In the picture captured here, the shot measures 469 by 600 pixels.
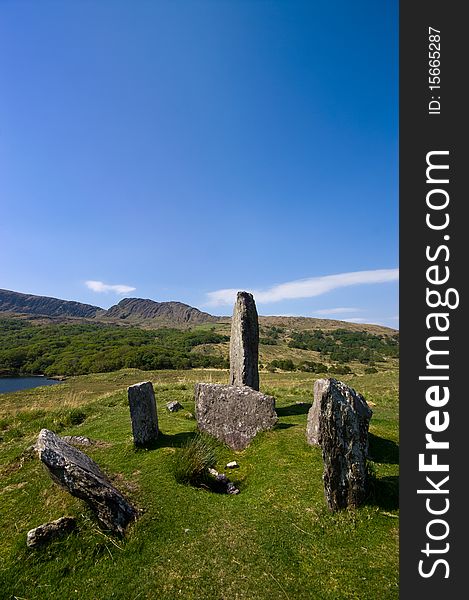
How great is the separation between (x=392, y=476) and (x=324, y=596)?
4385mm

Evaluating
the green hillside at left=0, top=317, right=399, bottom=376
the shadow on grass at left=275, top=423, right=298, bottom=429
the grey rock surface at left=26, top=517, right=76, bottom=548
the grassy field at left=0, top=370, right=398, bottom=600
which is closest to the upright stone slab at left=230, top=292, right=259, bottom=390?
the shadow on grass at left=275, top=423, right=298, bottom=429

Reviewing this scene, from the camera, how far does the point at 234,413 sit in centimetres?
1245

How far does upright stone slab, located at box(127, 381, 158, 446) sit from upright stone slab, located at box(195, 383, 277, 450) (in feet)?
6.04

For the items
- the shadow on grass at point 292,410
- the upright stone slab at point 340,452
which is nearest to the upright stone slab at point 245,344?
the shadow on grass at point 292,410

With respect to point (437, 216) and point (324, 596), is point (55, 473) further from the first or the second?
point (437, 216)

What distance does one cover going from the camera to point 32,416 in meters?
19.3

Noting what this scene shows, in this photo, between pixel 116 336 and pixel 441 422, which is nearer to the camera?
pixel 441 422

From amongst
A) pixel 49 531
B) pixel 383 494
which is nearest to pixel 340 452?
pixel 383 494

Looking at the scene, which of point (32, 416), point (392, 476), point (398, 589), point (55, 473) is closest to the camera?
point (398, 589)

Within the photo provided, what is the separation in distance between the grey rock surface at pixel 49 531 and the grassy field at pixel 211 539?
0.15m

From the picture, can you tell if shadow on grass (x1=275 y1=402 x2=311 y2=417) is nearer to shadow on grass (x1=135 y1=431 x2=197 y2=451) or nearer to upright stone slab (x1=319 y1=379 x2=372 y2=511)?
shadow on grass (x1=135 y1=431 x2=197 y2=451)

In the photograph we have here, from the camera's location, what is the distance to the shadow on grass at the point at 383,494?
24.7 ft

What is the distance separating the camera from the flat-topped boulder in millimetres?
7340

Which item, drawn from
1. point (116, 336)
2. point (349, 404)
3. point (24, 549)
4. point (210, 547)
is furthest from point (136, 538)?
point (116, 336)
